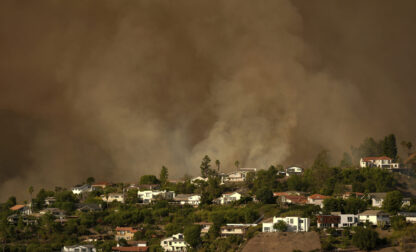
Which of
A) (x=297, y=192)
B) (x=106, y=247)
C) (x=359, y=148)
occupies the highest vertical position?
(x=359, y=148)

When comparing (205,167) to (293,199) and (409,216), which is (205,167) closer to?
(293,199)

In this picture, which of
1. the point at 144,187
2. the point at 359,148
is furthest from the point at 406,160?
the point at 144,187

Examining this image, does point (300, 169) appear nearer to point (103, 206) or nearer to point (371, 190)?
point (371, 190)

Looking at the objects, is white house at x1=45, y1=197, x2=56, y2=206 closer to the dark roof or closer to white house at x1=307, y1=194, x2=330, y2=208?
the dark roof

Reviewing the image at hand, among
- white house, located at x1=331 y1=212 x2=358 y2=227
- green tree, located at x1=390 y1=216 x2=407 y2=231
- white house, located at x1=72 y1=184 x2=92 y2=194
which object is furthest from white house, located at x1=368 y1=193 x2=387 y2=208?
white house, located at x1=72 y1=184 x2=92 y2=194

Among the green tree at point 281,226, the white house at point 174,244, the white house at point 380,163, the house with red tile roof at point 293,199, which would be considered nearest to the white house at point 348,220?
the green tree at point 281,226

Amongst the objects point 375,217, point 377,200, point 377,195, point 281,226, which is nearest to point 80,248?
point 281,226
